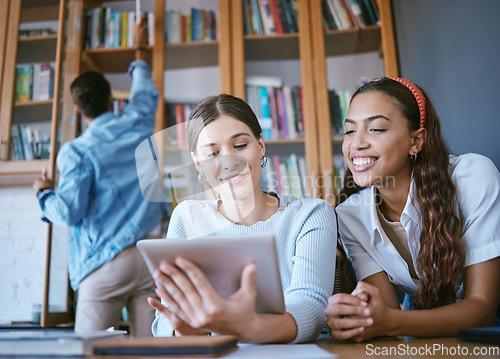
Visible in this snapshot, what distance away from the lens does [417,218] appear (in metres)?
1.19

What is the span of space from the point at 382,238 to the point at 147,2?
2034 mm

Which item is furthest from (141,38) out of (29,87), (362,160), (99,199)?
(362,160)

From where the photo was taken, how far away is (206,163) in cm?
122

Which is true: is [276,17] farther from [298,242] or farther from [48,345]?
[48,345]

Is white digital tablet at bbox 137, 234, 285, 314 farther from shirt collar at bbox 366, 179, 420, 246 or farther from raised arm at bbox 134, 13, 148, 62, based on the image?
raised arm at bbox 134, 13, 148, 62

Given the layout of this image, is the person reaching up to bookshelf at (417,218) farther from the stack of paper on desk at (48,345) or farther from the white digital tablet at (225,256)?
the stack of paper on desk at (48,345)

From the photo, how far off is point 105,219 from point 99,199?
0.29 feet

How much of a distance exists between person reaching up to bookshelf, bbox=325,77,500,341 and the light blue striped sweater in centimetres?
6

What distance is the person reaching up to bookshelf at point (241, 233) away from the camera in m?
0.70

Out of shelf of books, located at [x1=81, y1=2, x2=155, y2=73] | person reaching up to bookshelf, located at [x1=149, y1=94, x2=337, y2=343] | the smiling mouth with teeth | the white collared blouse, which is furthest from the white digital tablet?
shelf of books, located at [x1=81, y1=2, x2=155, y2=73]

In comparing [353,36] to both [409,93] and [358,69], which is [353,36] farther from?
[409,93]

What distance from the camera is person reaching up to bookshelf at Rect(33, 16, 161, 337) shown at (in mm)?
1832

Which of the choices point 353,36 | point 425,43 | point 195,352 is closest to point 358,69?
point 353,36

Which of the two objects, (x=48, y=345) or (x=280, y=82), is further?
(x=280, y=82)
